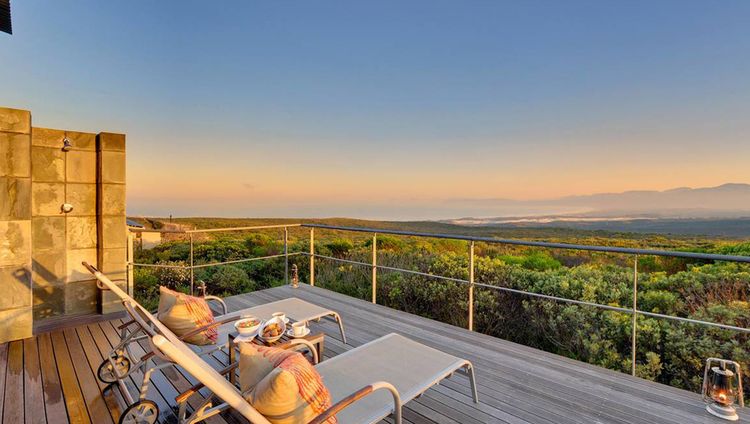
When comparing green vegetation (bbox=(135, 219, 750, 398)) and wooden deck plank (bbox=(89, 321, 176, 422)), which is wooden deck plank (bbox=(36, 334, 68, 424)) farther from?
green vegetation (bbox=(135, 219, 750, 398))

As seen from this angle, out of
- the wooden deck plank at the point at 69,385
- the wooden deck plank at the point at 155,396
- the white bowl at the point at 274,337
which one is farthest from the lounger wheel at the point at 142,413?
the white bowl at the point at 274,337

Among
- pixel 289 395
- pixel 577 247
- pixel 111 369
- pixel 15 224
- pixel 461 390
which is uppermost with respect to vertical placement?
pixel 15 224

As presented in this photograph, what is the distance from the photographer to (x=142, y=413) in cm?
190

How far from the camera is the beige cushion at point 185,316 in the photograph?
2.44 m

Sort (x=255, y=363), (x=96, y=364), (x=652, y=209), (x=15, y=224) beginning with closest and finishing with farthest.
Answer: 1. (x=255, y=363)
2. (x=96, y=364)
3. (x=15, y=224)
4. (x=652, y=209)

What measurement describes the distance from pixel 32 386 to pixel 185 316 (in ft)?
3.81

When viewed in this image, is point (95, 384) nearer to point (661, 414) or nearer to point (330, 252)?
point (661, 414)

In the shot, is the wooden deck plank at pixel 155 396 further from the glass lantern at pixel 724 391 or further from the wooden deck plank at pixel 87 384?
the glass lantern at pixel 724 391

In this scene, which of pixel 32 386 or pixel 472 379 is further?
pixel 32 386

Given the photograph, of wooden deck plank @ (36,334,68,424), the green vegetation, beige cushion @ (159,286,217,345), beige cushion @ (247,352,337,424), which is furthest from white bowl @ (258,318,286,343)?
the green vegetation

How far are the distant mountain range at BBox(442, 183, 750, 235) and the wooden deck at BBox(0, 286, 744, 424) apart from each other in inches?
388

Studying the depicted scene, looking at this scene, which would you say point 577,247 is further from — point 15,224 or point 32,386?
point 15,224

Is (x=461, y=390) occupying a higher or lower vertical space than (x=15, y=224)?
lower

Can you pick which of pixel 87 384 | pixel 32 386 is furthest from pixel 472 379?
pixel 32 386
